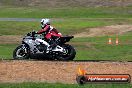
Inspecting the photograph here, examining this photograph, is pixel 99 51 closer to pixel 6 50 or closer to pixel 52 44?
pixel 6 50

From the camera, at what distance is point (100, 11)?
81188mm

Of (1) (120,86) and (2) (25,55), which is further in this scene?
(2) (25,55)

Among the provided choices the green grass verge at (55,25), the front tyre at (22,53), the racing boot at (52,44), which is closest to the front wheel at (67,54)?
the racing boot at (52,44)

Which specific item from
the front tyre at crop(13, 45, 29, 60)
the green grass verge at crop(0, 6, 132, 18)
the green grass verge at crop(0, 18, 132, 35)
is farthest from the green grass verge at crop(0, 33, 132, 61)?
the green grass verge at crop(0, 6, 132, 18)

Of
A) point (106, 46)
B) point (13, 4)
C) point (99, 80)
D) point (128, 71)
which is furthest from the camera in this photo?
point (13, 4)

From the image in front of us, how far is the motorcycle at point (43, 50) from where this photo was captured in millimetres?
22125

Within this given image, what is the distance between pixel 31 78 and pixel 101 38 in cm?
2739

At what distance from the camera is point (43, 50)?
73.4 feet

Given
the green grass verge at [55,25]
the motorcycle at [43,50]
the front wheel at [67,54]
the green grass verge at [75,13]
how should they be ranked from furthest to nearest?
the green grass verge at [75,13] < the green grass verge at [55,25] < the motorcycle at [43,50] < the front wheel at [67,54]

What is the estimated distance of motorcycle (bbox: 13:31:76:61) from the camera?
72.6ft

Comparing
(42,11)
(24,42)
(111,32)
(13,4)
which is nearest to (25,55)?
(24,42)

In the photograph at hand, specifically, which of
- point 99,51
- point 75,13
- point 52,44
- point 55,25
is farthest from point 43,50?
point 75,13

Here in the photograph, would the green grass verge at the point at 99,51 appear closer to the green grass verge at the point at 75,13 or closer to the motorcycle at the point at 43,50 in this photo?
the motorcycle at the point at 43,50

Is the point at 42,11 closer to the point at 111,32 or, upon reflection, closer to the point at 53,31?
the point at 111,32
